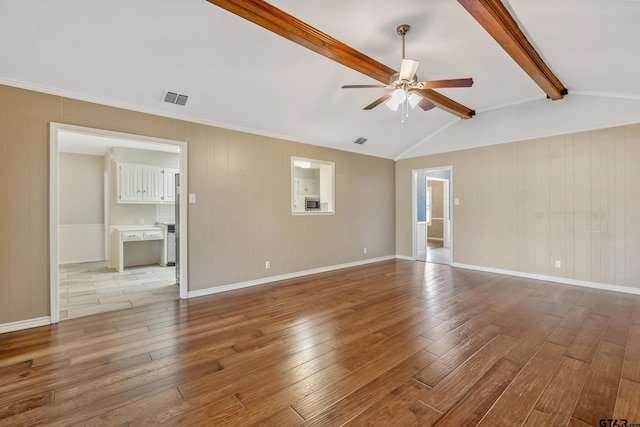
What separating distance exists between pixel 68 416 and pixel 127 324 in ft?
5.07

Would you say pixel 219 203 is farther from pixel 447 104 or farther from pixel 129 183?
pixel 447 104

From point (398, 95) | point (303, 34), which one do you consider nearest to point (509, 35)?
point (398, 95)

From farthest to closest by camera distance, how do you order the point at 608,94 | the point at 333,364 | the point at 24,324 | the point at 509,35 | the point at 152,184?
the point at 152,184 → the point at 608,94 → the point at 24,324 → the point at 509,35 → the point at 333,364

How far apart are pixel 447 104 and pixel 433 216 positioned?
277 inches

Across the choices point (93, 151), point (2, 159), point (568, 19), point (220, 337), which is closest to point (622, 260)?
point (568, 19)

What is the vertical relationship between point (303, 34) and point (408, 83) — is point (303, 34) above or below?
above

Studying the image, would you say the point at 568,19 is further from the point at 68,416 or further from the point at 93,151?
the point at 93,151

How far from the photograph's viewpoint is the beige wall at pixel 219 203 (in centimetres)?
299

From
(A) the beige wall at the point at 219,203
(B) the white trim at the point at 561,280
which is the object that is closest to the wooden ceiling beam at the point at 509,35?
(B) the white trim at the point at 561,280

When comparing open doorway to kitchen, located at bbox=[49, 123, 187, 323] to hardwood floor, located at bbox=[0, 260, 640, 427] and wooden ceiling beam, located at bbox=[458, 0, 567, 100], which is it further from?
wooden ceiling beam, located at bbox=[458, 0, 567, 100]

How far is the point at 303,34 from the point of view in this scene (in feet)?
9.47

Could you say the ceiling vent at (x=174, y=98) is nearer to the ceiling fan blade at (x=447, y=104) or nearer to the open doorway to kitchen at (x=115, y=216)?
the open doorway to kitchen at (x=115, y=216)

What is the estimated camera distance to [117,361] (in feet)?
7.82

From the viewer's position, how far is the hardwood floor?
1.77 meters
